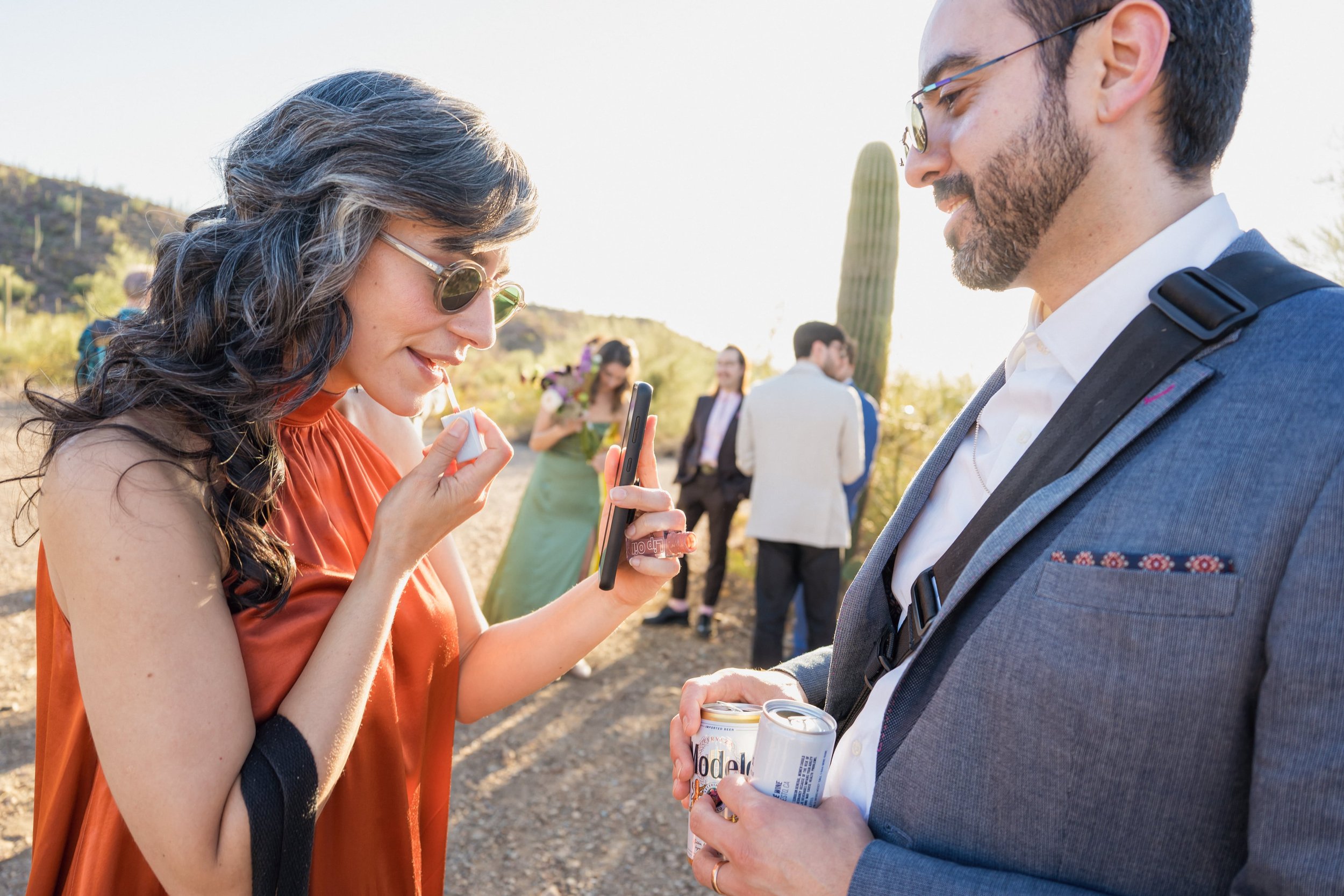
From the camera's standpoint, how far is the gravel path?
3725 mm

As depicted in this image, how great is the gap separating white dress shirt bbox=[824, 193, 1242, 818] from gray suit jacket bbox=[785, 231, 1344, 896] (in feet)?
0.58

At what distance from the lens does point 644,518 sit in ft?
5.71

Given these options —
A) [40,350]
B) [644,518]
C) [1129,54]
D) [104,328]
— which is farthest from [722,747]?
[40,350]

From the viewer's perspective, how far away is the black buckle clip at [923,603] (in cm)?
125

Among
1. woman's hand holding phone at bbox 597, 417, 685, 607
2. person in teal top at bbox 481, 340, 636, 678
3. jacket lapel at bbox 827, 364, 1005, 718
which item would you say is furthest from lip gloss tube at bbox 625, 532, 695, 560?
person in teal top at bbox 481, 340, 636, 678

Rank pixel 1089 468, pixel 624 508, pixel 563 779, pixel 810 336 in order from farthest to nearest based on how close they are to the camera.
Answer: pixel 810 336 → pixel 563 779 → pixel 624 508 → pixel 1089 468

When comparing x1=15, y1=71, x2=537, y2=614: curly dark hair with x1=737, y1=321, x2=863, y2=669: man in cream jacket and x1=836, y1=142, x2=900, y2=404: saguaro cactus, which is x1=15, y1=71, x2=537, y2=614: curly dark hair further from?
x1=836, y1=142, x2=900, y2=404: saguaro cactus

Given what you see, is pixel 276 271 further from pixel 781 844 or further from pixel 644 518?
pixel 781 844

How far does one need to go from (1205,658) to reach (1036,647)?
179mm

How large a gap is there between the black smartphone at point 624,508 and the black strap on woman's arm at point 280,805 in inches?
26.0

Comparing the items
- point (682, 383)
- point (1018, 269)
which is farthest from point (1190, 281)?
point (682, 383)

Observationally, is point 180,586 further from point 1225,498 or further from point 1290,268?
point 1290,268

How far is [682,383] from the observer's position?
15.2 m

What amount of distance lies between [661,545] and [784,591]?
430 cm
